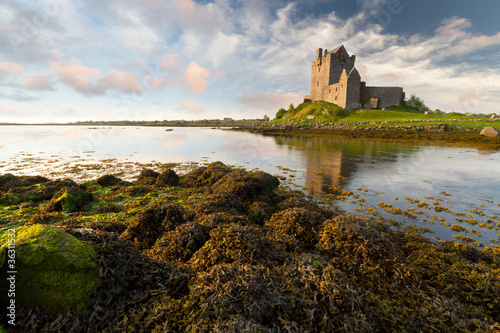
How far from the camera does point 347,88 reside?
2308 inches

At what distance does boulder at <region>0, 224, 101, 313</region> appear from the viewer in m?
2.58

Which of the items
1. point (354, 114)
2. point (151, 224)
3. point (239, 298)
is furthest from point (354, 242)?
point (354, 114)

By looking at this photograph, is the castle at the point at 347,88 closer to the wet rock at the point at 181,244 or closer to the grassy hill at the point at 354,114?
the grassy hill at the point at 354,114

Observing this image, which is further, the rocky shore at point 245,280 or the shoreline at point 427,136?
the shoreline at point 427,136

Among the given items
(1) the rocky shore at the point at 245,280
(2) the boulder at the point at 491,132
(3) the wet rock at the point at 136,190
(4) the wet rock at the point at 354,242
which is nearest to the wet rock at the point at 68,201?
(3) the wet rock at the point at 136,190

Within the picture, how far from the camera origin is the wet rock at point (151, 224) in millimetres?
5406

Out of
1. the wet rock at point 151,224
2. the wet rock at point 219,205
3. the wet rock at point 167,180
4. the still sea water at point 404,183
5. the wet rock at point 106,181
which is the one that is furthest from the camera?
the wet rock at point 167,180

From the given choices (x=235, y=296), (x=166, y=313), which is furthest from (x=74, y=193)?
(x=235, y=296)

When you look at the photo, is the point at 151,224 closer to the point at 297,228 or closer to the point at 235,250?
the point at 235,250

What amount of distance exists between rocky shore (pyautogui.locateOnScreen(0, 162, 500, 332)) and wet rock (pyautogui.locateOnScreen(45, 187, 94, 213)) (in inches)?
128

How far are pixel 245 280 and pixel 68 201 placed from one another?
8.51m

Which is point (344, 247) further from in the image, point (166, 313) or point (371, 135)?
point (371, 135)

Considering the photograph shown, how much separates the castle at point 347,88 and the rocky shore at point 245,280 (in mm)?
63130

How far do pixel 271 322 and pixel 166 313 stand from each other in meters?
1.43
